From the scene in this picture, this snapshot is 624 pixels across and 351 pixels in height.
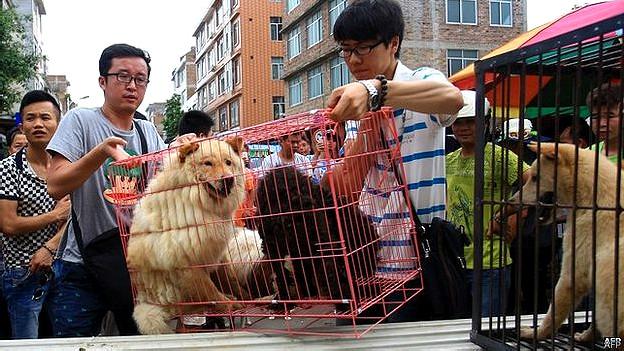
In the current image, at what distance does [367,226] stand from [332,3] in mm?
26115

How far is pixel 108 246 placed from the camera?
237 cm

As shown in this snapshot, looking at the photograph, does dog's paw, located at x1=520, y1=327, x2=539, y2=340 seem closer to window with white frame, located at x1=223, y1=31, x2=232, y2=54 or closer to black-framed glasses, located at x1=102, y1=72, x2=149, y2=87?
black-framed glasses, located at x1=102, y1=72, x2=149, y2=87

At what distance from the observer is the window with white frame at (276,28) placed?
3946 centimetres

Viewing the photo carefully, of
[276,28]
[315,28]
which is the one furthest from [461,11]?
[276,28]

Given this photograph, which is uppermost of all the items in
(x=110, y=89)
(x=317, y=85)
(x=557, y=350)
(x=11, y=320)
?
(x=317, y=85)

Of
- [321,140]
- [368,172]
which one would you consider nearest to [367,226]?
[368,172]

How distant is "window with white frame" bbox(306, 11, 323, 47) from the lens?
91.3 feet

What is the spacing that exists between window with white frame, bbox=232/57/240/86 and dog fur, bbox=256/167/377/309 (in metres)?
39.2

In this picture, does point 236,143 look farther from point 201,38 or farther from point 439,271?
point 201,38

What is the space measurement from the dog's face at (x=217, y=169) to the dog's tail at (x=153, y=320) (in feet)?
1.50

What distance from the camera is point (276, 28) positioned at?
39781mm

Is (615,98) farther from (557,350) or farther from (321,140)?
(321,140)

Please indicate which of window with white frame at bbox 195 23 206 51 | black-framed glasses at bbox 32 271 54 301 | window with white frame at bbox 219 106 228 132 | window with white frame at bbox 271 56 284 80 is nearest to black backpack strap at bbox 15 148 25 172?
black-framed glasses at bbox 32 271 54 301

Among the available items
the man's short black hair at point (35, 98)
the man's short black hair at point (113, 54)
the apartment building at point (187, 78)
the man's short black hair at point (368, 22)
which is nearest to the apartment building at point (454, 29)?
the man's short black hair at point (35, 98)
